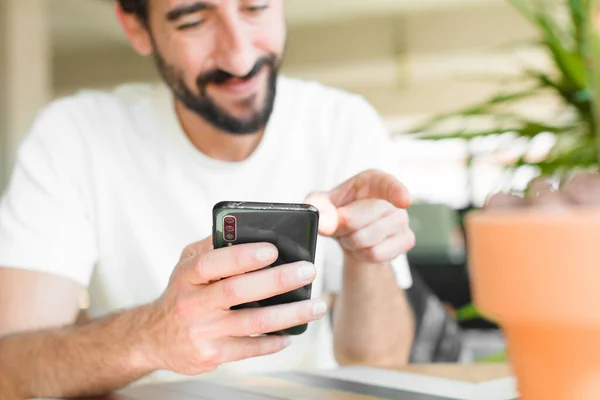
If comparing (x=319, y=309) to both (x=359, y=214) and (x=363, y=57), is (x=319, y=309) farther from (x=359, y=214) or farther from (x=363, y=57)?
(x=363, y=57)

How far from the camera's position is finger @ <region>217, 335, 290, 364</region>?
663 millimetres

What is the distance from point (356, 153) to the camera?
1337mm

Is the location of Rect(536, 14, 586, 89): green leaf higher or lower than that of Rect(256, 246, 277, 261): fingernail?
higher

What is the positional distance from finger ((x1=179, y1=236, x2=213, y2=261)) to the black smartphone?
2.0 inches

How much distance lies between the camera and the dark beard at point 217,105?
47.5 inches

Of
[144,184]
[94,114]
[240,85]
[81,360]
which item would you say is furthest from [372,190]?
[94,114]

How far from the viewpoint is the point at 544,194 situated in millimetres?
380

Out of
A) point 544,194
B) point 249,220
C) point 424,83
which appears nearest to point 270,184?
point 249,220

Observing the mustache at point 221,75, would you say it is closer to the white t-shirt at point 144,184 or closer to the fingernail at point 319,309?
the white t-shirt at point 144,184

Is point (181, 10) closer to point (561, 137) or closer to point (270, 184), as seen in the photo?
point (270, 184)

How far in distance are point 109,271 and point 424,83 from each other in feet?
27.9

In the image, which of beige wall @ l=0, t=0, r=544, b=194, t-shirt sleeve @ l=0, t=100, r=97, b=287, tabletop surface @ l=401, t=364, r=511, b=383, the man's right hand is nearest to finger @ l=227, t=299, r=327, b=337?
the man's right hand

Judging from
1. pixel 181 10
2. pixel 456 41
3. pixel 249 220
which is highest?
pixel 456 41

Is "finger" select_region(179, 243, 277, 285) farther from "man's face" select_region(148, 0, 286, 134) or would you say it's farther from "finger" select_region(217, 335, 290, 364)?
"man's face" select_region(148, 0, 286, 134)
